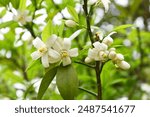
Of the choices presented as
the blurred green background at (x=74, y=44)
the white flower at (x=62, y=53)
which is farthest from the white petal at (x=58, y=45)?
the blurred green background at (x=74, y=44)

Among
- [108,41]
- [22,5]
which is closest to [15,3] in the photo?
[22,5]

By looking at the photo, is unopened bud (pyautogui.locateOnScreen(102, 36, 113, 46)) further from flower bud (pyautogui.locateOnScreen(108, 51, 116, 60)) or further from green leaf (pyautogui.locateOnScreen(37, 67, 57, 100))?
green leaf (pyautogui.locateOnScreen(37, 67, 57, 100))

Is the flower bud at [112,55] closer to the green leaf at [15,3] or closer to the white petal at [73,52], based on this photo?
the white petal at [73,52]

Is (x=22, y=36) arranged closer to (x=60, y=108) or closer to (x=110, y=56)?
(x=60, y=108)

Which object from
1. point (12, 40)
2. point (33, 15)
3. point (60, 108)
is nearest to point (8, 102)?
point (60, 108)

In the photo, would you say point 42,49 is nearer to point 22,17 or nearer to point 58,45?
point 58,45

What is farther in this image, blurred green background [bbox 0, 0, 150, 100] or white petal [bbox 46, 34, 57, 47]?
blurred green background [bbox 0, 0, 150, 100]

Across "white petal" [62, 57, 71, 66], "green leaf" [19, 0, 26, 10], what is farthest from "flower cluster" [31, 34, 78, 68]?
"green leaf" [19, 0, 26, 10]
